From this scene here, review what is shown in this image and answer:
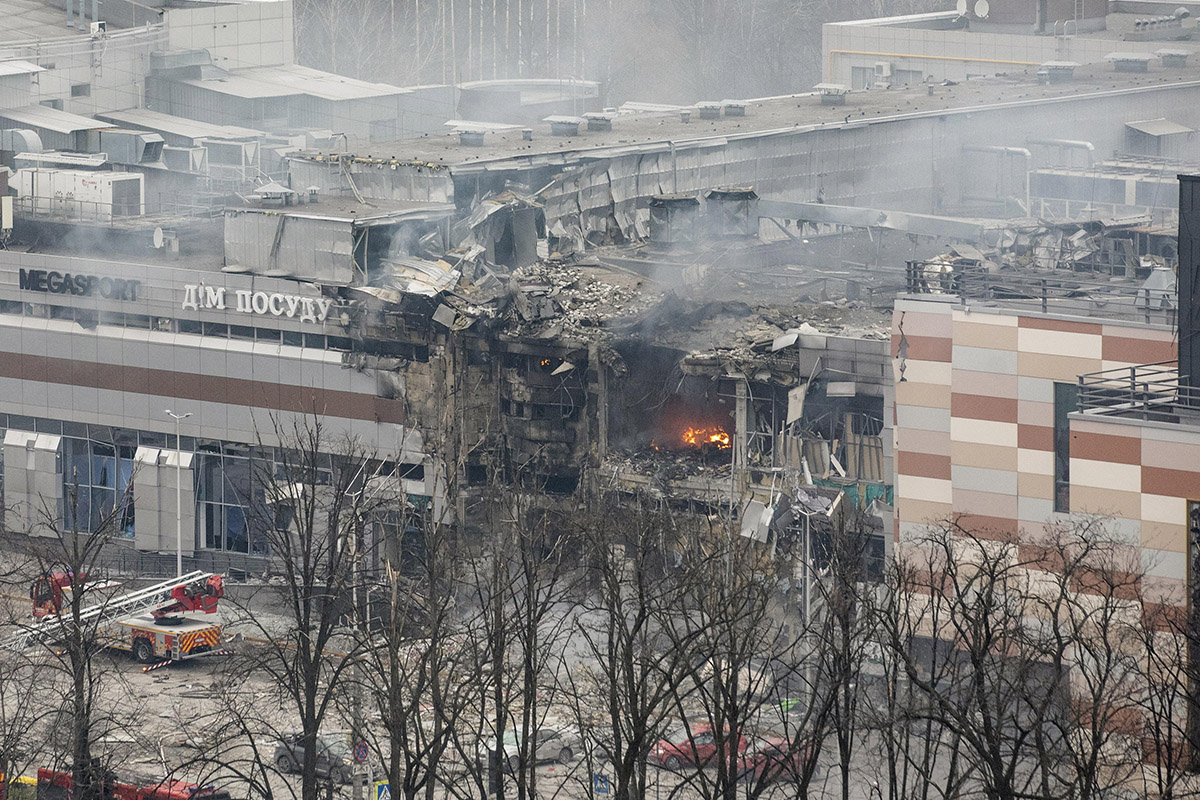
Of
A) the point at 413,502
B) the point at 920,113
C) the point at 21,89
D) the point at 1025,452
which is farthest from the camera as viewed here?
the point at 21,89

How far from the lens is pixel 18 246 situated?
86750 mm

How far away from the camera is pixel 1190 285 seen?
1892 inches

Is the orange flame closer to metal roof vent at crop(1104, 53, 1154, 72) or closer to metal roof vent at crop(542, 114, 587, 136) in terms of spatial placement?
metal roof vent at crop(542, 114, 587, 136)

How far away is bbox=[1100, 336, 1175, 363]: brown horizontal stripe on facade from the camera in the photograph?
54.7 metres

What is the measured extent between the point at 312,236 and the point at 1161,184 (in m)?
31.0

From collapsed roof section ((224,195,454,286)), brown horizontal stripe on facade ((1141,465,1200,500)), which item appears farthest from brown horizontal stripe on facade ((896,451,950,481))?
collapsed roof section ((224,195,454,286))

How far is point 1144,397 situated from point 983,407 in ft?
30.6

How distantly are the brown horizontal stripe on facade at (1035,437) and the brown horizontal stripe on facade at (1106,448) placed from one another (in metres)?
8.15

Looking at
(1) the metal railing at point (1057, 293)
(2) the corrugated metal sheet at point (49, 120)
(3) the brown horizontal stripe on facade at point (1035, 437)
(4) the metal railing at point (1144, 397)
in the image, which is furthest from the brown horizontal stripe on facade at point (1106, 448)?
(2) the corrugated metal sheet at point (49, 120)

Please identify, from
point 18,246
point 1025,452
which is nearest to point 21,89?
point 18,246

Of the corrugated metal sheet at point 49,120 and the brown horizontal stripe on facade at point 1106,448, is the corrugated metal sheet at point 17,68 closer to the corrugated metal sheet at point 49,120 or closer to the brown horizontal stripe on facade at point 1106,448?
the corrugated metal sheet at point 49,120

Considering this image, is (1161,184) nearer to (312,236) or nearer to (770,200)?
(770,200)

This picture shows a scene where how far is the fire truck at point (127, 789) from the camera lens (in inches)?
2120

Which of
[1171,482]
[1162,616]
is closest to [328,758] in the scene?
[1162,616]
